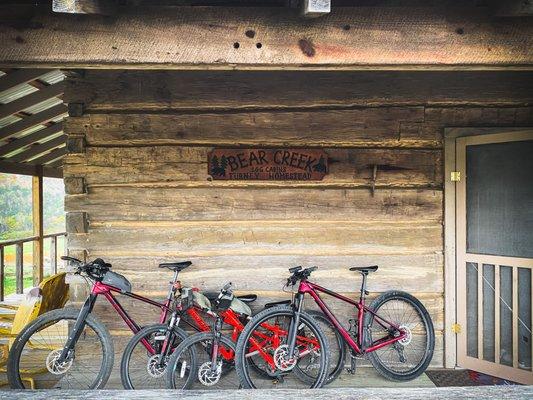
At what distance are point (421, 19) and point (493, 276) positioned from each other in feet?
8.42

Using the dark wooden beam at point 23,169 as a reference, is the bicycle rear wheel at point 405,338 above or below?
below

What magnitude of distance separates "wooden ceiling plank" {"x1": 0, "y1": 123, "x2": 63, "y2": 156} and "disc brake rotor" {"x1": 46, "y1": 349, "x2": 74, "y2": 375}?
5849 mm

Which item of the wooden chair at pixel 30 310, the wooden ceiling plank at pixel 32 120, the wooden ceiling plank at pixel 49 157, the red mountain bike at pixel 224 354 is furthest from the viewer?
the wooden ceiling plank at pixel 49 157

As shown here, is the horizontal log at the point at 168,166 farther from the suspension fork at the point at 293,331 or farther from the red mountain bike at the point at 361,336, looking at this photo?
the suspension fork at the point at 293,331

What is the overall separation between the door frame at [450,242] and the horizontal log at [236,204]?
0.41 metres

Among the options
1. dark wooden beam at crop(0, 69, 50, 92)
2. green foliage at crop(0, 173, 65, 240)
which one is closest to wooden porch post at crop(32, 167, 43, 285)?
dark wooden beam at crop(0, 69, 50, 92)

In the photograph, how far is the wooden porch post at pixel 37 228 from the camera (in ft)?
29.1

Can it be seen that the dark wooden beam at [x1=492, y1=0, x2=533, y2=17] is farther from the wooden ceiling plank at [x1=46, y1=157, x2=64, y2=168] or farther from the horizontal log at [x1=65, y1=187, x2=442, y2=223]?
the wooden ceiling plank at [x1=46, y1=157, x2=64, y2=168]

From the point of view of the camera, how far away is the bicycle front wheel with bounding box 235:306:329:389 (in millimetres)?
3420

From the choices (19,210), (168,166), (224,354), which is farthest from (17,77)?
(19,210)

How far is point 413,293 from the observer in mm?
4117

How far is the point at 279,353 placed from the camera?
11.5 ft

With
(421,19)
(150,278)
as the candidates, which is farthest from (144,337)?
(421,19)

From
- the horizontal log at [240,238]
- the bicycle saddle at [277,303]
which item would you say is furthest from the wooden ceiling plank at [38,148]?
the bicycle saddle at [277,303]
